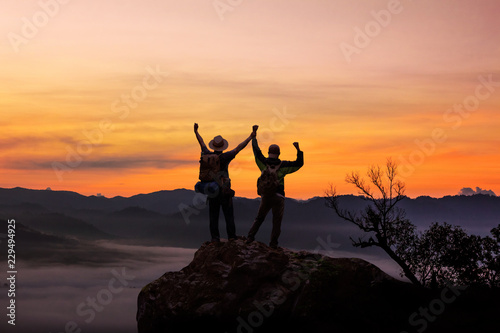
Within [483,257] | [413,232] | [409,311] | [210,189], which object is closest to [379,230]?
[413,232]

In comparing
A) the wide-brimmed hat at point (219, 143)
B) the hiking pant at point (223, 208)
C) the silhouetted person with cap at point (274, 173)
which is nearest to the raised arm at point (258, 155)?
the silhouetted person with cap at point (274, 173)

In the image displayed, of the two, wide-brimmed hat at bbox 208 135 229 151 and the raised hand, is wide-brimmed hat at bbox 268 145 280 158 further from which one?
wide-brimmed hat at bbox 208 135 229 151

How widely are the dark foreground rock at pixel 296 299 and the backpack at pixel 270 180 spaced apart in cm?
222

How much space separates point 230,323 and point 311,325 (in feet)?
9.39

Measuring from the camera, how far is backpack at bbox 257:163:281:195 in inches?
846

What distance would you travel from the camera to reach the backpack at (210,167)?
2172cm

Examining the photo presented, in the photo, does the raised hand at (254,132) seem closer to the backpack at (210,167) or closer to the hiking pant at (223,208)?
the backpack at (210,167)

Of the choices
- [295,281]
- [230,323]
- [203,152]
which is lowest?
[230,323]

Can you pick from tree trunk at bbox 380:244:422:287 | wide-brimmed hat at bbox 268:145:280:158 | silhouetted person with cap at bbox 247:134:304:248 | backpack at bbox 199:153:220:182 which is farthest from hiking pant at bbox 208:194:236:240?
tree trunk at bbox 380:244:422:287

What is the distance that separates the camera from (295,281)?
69.9ft

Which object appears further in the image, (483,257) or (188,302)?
(483,257)

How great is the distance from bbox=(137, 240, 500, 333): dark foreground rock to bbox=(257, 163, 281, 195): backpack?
2217 millimetres

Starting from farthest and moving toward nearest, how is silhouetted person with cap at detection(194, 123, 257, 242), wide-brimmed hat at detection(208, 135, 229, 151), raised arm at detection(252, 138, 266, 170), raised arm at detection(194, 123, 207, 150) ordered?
raised arm at detection(194, 123, 207, 150)
wide-brimmed hat at detection(208, 135, 229, 151)
raised arm at detection(252, 138, 266, 170)
silhouetted person with cap at detection(194, 123, 257, 242)

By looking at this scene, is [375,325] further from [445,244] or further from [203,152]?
[445,244]
